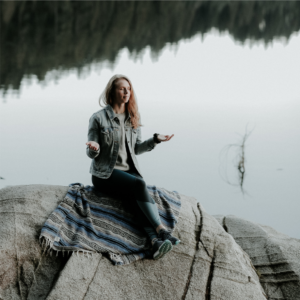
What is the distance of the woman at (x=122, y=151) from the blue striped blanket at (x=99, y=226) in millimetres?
99

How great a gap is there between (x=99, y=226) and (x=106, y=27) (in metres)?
17.9

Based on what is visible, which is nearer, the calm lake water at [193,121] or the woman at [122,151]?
the woman at [122,151]

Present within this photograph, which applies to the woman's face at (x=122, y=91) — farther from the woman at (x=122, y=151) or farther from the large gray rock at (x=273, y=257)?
the large gray rock at (x=273, y=257)

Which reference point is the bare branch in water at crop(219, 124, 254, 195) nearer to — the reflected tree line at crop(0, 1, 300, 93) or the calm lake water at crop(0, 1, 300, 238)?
the calm lake water at crop(0, 1, 300, 238)

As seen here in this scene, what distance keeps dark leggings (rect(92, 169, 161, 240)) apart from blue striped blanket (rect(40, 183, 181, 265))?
0.09m

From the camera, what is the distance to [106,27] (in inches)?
806

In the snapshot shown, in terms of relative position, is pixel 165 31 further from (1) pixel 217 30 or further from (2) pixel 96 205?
(2) pixel 96 205

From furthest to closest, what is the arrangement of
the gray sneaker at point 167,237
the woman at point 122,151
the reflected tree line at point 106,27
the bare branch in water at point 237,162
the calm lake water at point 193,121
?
1. the reflected tree line at point 106,27
2. the bare branch in water at point 237,162
3. the calm lake water at point 193,121
4. the woman at point 122,151
5. the gray sneaker at point 167,237

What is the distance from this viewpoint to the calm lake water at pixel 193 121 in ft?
28.0

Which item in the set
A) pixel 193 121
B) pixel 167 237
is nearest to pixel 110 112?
pixel 167 237

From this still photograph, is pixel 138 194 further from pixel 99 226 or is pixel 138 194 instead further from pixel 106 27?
pixel 106 27

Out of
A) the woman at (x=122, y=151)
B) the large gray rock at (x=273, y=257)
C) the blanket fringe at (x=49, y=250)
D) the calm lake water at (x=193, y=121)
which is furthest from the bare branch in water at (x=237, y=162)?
the blanket fringe at (x=49, y=250)

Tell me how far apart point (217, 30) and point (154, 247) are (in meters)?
19.9

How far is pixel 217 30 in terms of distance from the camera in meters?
22.0
